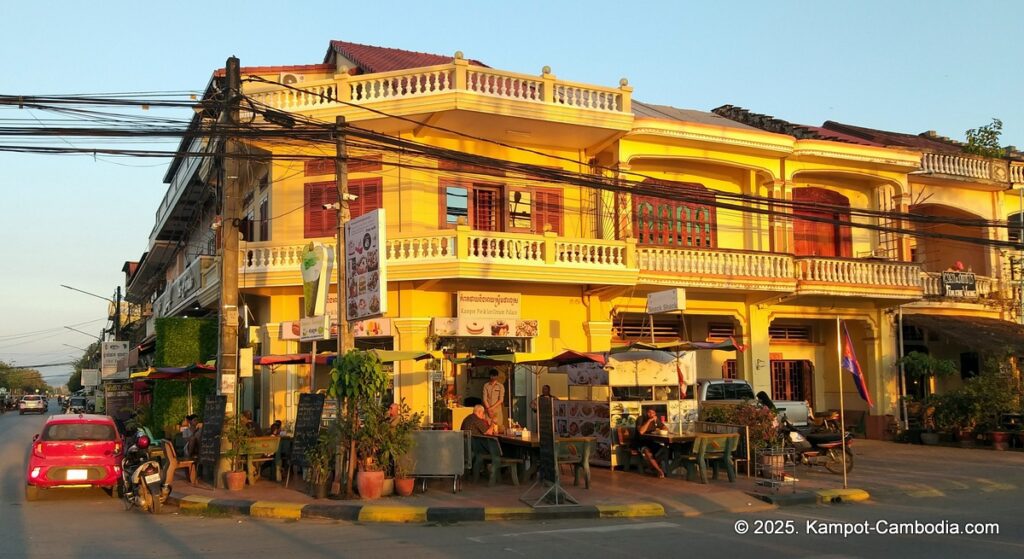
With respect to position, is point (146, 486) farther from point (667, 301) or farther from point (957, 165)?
point (957, 165)

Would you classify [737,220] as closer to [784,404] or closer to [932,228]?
[784,404]

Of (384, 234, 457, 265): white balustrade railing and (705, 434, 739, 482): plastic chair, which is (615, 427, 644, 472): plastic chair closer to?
(705, 434, 739, 482): plastic chair

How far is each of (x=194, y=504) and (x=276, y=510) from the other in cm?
173

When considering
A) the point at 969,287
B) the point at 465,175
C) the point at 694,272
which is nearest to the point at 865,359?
the point at 969,287

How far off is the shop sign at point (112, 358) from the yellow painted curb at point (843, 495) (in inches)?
1055

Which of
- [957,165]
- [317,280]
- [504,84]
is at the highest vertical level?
[504,84]

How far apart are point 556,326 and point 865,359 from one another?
11.0 m

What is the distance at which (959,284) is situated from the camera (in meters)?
27.9

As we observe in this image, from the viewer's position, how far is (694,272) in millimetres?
23156

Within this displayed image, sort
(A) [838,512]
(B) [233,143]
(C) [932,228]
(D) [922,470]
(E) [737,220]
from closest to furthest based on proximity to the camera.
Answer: (A) [838,512]
(B) [233,143]
(D) [922,470]
(E) [737,220]
(C) [932,228]

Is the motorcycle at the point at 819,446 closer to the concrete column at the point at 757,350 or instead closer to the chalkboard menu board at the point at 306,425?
the concrete column at the point at 757,350

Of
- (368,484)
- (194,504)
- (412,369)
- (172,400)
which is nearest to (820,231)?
(412,369)

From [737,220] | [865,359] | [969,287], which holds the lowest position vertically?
[865,359]

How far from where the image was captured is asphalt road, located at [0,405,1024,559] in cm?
985
